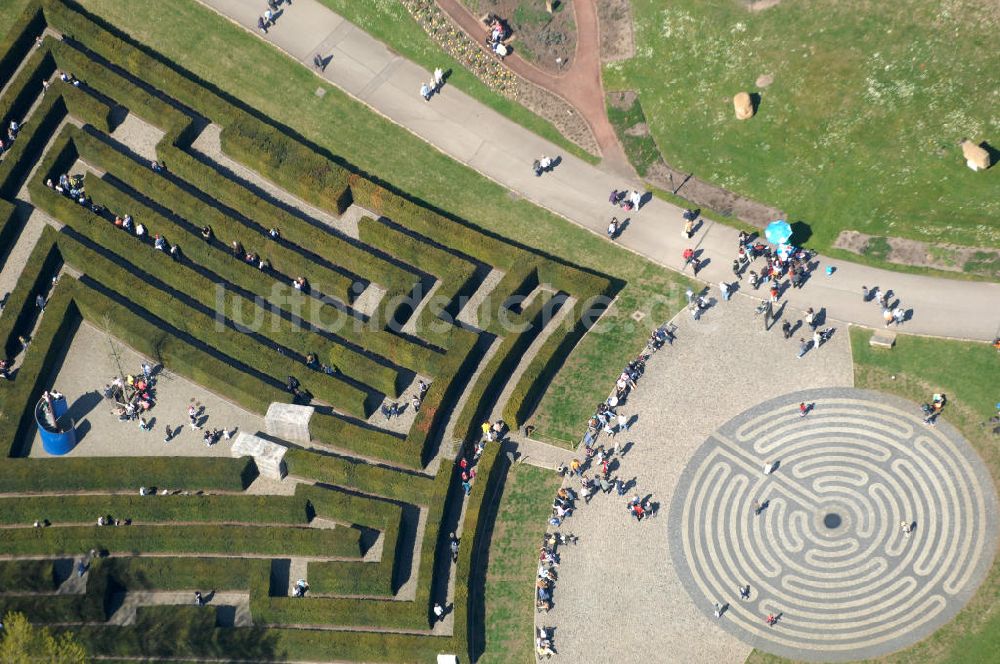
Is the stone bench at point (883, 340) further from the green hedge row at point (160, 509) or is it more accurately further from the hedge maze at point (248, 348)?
the green hedge row at point (160, 509)

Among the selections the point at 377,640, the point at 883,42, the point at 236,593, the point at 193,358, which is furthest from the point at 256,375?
the point at 883,42

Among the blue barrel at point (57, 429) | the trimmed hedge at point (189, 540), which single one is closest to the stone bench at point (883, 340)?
the trimmed hedge at point (189, 540)

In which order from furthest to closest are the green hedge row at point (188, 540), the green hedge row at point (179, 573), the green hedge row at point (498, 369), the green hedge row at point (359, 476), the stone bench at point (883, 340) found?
the stone bench at point (883, 340), the green hedge row at point (498, 369), the green hedge row at point (359, 476), the green hedge row at point (188, 540), the green hedge row at point (179, 573)

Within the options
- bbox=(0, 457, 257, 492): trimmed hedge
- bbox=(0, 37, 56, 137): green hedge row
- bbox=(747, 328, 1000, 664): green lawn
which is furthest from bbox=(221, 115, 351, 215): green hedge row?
bbox=(747, 328, 1000, 664): green lawn

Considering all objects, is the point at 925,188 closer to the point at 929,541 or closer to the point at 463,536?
the point at 929,541

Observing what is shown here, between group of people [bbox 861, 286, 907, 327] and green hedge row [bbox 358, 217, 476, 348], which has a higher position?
group of people [bbox 861, 286, 907, 327]

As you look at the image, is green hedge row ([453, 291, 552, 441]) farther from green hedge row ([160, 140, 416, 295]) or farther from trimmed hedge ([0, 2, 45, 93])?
trimmed hedge ([0, 2, 45, 93])
